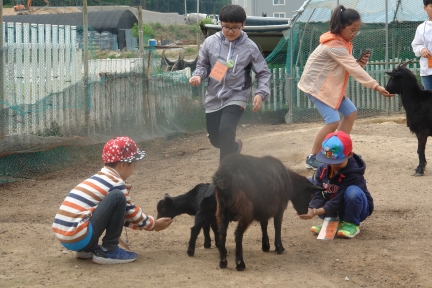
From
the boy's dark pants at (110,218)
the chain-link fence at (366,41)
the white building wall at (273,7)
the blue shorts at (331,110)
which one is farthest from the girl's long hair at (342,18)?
the white building wall at (273,7)

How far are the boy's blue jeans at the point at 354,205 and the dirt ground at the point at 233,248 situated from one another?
202 millimetres

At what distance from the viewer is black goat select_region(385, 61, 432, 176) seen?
8312mm

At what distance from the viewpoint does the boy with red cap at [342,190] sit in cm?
534

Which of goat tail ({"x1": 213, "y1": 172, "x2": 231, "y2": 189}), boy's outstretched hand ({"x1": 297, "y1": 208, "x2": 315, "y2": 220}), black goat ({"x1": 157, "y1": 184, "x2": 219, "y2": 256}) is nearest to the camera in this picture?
goat tail ({"x1": 213, "y1": 172, "x2": 231, "y2": 189})

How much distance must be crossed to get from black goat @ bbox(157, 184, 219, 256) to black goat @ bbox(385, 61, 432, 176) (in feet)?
12.6

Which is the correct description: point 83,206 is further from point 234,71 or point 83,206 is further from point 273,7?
point 273,7

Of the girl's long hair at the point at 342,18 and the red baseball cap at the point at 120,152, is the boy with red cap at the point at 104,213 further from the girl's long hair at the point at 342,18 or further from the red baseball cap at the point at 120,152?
the girl's long hair at the point at 342,18

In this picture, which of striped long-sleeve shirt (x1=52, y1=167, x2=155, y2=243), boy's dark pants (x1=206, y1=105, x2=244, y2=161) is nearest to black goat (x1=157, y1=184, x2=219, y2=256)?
striped long-sleeve shirt (x1=52, y1=167, x2=155, y2=243)

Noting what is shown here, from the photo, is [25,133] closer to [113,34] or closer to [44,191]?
[44,191]

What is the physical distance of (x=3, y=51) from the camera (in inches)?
343

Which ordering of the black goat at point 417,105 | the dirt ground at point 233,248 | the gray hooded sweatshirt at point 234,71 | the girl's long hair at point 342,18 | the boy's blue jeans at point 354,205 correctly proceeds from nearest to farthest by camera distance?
the dirt ground at point 233,248 < the boy's blue jeans at point 354,205 < the gray hooded sweatshirt at point 234,71 < the girl's long hair at point 342,18 < the black goat at point 417,105

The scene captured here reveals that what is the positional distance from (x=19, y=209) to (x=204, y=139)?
20.9 ft

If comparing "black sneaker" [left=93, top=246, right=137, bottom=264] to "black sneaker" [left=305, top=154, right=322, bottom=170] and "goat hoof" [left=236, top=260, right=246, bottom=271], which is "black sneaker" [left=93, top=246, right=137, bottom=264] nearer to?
"goat hoof" [left=236, top=260, right=246, bottom=271]

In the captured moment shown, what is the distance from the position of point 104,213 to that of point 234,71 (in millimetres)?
2643
